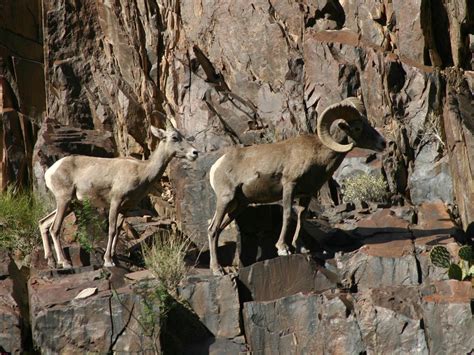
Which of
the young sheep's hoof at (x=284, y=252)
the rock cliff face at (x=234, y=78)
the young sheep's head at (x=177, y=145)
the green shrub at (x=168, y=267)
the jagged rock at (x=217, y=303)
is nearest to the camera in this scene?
the jagged rock at (x=217, y=303)

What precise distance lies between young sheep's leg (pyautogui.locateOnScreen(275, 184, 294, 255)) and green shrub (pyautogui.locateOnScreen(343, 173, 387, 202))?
3.13 m

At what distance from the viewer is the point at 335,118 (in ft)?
41.3

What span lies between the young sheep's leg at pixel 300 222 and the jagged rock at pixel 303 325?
148cm

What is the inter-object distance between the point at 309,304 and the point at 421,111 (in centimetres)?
670

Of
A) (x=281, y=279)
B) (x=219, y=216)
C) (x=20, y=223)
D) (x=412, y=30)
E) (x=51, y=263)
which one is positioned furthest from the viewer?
(x=412, y=30)

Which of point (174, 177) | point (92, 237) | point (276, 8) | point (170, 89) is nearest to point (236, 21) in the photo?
point (276, 8)

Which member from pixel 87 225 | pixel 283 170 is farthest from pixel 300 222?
pixel 87 225

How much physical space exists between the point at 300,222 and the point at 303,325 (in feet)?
6.58

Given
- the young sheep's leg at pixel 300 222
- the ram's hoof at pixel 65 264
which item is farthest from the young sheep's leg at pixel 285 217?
the ram's hoof at pixel 65 264

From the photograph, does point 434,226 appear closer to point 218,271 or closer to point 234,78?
point 218,271

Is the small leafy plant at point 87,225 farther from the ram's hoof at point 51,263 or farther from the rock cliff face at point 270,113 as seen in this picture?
the rock cliff face at point 270,113

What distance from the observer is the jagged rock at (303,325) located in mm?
10359

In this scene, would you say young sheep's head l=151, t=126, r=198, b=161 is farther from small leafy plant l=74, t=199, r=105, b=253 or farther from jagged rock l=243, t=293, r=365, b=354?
jagged rock l=243, t=293, r=365, b=354

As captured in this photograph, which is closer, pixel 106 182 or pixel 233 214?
pixel 233 214
